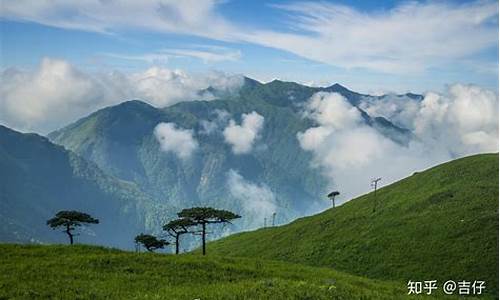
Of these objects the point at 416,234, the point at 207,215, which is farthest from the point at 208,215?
the point at 416,234

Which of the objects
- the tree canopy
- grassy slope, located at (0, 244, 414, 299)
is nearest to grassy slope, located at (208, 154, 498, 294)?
the tree canopy

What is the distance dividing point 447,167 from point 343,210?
101 ft

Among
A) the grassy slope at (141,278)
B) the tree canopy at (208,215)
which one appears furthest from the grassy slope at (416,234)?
the grassy slope at (141,278)

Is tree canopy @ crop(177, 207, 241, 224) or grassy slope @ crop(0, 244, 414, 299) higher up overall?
Answer: tree canopy @ crop(177, 207, 241, 224)

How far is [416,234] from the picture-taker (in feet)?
298

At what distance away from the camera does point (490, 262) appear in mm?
70625

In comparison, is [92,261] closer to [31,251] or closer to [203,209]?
[31,251]

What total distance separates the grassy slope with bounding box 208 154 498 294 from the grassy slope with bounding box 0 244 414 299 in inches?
1571

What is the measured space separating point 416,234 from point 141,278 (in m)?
70.0

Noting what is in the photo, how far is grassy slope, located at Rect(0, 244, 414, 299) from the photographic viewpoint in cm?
2669

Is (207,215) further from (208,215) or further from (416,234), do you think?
(416,234)

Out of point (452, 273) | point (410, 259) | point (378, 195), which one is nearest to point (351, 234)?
point (410, 259)

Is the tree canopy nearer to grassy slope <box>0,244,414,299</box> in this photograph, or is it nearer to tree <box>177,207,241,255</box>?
tree <box>177,207,241,255</box>

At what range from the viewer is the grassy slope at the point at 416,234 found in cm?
7506
